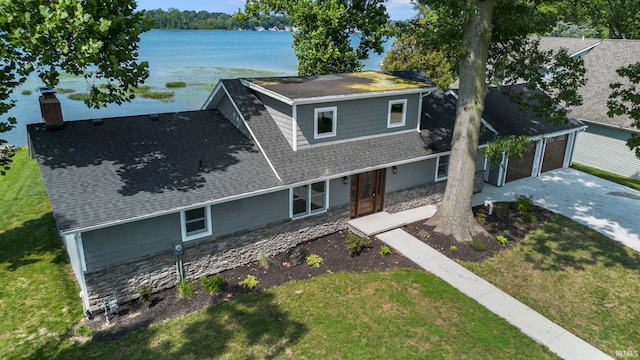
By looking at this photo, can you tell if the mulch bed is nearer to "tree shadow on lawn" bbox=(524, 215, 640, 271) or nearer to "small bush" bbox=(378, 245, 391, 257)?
"small bush" bbox=(378, 245, 391, 257)

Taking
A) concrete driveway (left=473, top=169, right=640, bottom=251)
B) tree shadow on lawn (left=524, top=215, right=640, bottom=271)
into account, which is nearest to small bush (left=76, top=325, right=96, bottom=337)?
tree shadow on lawn (left=524, top=215, right=640, bottom=271)

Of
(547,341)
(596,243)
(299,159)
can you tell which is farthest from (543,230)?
(299,159)

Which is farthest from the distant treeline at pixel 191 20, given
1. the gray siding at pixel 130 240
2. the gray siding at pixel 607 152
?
the gray siding at pixel 130 240

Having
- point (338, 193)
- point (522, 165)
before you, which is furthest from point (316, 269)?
point (522, 165)

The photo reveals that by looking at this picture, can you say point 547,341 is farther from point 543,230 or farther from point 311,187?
point 311,187

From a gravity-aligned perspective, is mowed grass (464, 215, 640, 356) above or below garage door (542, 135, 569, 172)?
below

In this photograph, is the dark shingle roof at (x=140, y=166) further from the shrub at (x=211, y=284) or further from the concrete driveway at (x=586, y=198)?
the concrete driveway at (x=586, y=198)
